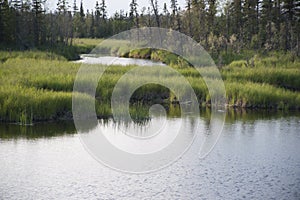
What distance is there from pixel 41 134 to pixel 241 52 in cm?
2673

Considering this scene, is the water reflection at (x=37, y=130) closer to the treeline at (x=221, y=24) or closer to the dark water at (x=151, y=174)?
the dark water at (x=151, y=174)

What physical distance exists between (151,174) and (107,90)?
8962 millimetres

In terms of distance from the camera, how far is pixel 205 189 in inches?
354

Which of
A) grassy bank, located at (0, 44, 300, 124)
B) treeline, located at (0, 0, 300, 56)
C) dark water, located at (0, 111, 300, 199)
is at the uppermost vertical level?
treeline, located at (0, 0, 300, 56)

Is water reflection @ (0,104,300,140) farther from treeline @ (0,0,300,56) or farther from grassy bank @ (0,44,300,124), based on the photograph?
treeline @ (0,0,300,56)

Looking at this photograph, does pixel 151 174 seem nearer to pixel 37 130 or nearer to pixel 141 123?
pixel 37 130

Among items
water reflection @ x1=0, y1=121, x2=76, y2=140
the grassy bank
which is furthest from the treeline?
water reflection @ x1=0, y1=121, x2=76, y2=140

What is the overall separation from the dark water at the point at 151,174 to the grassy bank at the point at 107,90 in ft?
3.61

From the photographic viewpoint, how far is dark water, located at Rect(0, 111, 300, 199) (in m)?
8.69

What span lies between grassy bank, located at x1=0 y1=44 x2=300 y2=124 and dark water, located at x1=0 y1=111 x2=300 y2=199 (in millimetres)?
1100

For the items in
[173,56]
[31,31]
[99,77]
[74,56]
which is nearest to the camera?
[99,77]

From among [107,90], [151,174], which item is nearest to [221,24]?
[107,90]

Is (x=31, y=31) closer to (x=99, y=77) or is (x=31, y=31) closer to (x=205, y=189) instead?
(x=99, y=77)

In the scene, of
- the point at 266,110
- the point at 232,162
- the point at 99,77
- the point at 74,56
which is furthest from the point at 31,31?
the point at 232,162
